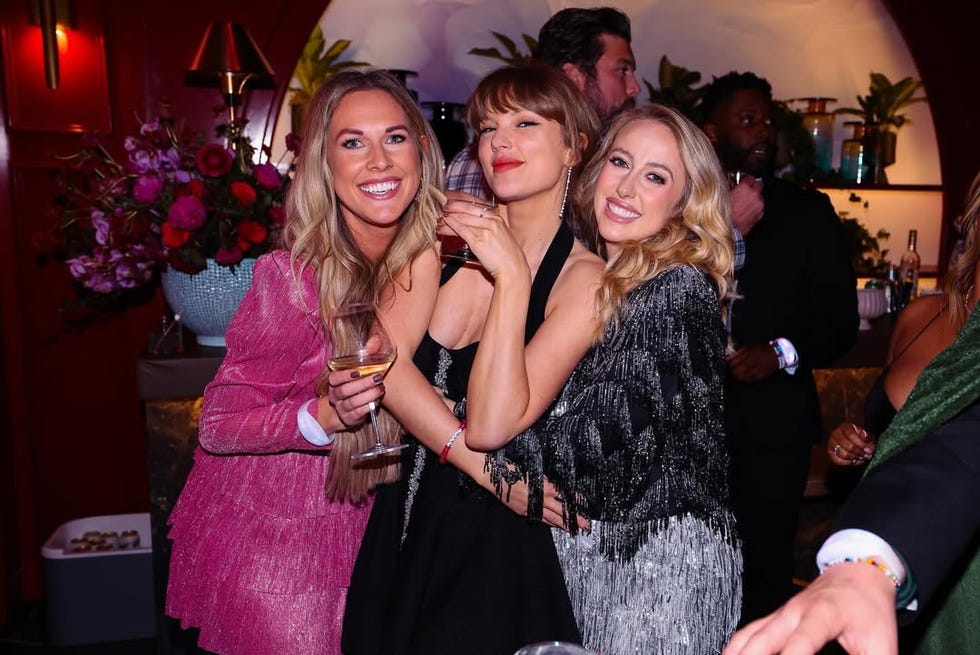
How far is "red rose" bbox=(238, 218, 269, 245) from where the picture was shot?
2.67 meters

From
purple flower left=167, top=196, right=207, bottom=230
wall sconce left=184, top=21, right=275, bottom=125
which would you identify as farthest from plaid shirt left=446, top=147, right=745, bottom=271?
wall sconce left=184, top=21, right=275, bottom=125

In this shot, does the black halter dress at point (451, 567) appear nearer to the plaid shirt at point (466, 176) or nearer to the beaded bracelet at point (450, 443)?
the beaded bracelet at point (450, 443)

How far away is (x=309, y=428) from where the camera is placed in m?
1.79

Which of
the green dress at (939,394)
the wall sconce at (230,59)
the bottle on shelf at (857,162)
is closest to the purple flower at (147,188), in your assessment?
the wall sconce at (230,59)

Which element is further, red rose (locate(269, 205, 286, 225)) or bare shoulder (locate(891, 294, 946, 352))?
red rose (locate(269, 205, 286, 225))

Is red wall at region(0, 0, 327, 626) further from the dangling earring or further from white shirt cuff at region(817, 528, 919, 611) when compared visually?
white shirt cuff at region(817, 528, 919, 611)

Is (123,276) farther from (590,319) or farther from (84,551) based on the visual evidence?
(590,319)

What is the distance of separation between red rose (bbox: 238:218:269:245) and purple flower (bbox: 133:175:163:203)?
27 cm

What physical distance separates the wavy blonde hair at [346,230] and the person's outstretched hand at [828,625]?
120 cm

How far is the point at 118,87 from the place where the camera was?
4.17 metres

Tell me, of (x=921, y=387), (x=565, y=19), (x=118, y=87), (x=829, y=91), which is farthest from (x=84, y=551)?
(x=829, y=91)

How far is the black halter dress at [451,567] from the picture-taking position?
5.35ft

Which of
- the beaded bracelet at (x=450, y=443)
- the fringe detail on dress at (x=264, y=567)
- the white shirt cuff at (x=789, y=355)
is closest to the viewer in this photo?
the beaded bracelet at (x=450, y=443)

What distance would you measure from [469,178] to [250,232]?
2.25ft
